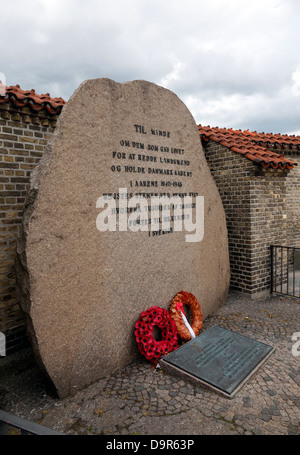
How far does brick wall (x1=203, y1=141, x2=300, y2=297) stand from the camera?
5.91m

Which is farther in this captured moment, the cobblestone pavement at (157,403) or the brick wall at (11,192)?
the brick wall at (11,192)

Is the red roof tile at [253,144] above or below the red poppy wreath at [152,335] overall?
above

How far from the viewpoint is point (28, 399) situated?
304 centimetres

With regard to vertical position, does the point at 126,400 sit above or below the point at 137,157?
below

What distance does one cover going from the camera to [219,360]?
350cm

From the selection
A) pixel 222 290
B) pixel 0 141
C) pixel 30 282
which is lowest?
pixel 222 290

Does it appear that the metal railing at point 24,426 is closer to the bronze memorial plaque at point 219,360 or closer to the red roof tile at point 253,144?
the bronze memorial plaque at point 219,360

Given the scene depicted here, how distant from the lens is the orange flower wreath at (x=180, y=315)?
4092mm

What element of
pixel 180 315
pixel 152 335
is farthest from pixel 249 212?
pixel 152 335

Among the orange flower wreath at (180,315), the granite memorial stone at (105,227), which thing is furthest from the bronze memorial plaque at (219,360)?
the granite memorial stone at (105,227)

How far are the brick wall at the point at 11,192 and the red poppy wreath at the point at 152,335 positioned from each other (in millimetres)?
1729
